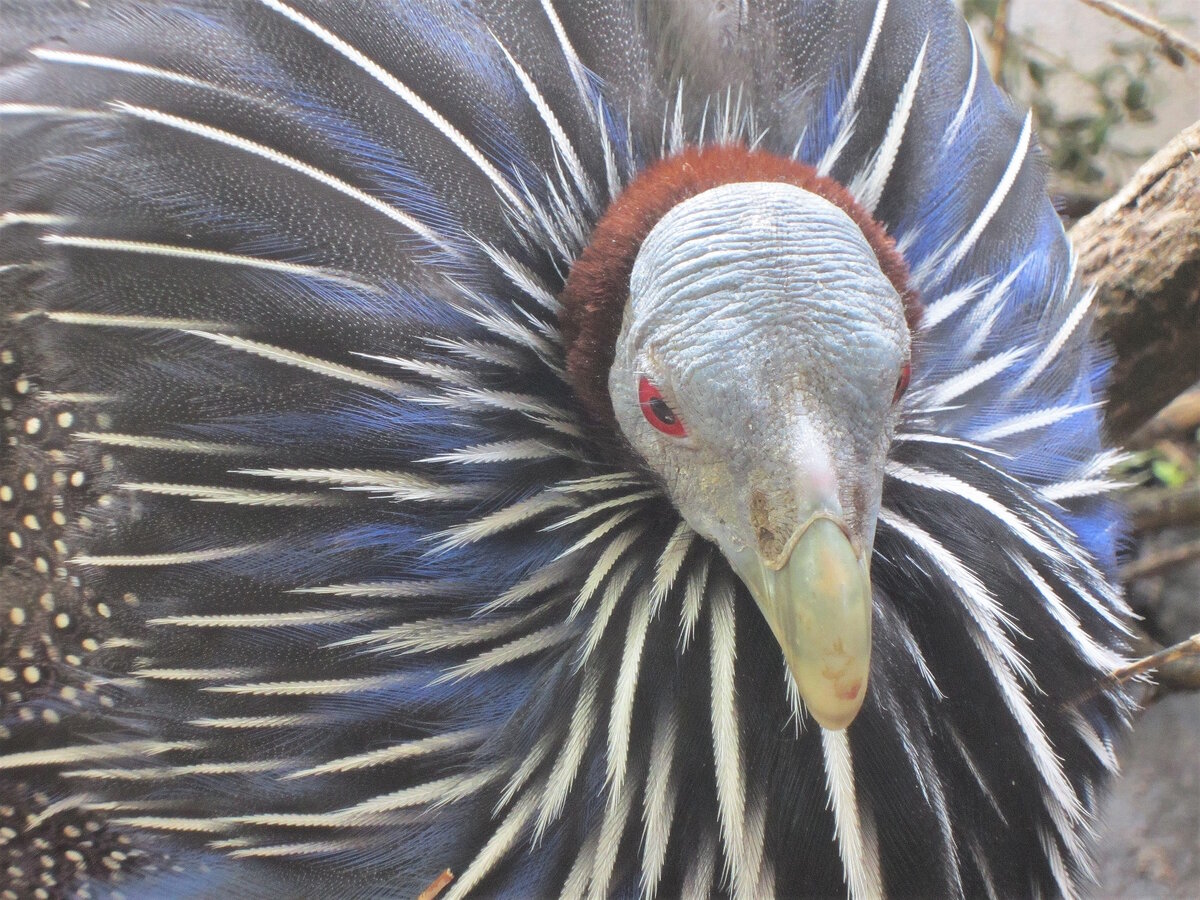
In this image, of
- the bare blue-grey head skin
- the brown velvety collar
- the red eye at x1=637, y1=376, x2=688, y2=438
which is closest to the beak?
the bare blue-grey head skin

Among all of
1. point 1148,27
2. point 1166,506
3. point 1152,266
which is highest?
point 1148,27

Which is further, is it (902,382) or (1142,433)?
(1142,433)

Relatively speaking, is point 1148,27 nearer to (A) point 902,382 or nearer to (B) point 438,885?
(A) point 902,382

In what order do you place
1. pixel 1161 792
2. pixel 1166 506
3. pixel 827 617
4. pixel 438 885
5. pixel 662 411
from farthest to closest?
pixel 1161 792 < pixel 1166 506 < pixel 438 885 < pixel 662 411 < pixel 827 617

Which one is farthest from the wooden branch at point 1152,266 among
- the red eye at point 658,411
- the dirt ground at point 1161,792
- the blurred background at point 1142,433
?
the red eye at point 658,411

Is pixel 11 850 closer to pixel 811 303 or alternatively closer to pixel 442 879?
pixel 442 879

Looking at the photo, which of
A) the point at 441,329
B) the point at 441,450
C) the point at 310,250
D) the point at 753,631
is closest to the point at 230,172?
the point at 310,250

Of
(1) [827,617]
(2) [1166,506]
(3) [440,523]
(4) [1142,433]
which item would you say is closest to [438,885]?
(3) [440,523]
